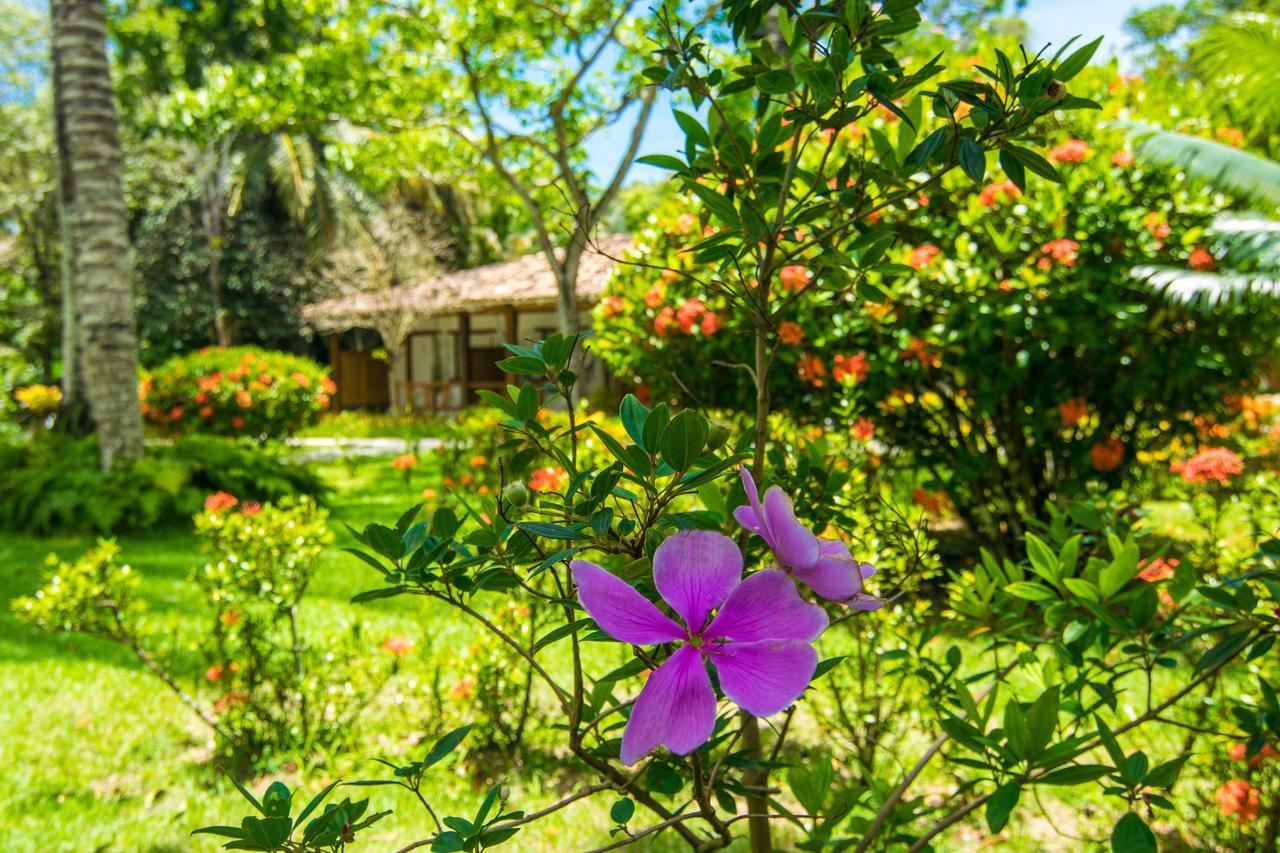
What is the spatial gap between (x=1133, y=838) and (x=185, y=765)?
3.07 metres

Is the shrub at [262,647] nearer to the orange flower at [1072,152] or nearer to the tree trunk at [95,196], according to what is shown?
the orange flower at [1072,152]

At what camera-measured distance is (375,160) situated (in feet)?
35.7

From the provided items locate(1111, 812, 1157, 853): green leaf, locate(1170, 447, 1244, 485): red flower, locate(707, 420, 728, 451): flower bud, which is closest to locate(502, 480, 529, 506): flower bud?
locate(707, 420, 728, 451): flower bud

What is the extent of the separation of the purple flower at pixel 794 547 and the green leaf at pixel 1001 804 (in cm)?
31

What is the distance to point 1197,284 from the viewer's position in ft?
13.6

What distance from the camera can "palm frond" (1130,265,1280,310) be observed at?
4148mm

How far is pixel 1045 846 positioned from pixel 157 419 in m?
11.5

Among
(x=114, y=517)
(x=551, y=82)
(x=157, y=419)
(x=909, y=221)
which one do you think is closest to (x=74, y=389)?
(x=114, y=517)

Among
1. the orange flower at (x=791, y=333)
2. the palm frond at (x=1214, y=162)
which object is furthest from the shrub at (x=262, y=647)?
the palm frond at (x=1214, y=162)

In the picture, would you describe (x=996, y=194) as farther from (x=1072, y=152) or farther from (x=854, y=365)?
(x=854, y=365)

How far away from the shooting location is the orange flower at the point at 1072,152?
424 centimetres

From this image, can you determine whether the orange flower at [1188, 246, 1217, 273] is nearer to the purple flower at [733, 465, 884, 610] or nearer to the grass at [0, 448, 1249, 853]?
the grass at [0, 448, 1249, 853]

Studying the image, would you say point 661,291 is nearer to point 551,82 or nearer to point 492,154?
point 492,154

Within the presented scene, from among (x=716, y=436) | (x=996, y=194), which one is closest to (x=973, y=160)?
(x=716, y=436)
